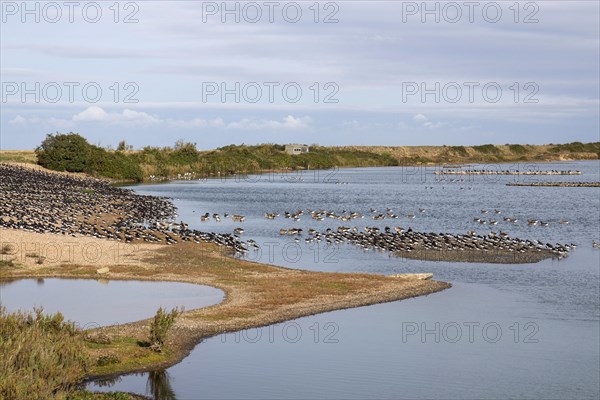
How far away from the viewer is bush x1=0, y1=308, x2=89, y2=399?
14.9 m

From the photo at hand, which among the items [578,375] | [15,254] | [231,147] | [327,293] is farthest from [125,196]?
[231,147]

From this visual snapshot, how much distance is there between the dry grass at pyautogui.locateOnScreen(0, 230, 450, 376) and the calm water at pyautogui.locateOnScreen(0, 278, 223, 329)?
36.5 inches

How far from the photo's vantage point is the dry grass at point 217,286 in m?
23.8

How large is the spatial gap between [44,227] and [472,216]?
3645cm

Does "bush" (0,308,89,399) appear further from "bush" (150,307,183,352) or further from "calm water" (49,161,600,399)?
"bush" (150,307,183,352)

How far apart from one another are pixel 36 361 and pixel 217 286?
17249mm

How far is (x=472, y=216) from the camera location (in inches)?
2697

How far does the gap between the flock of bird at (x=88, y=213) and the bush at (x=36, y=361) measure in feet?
82.2

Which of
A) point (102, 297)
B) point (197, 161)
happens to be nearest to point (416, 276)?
point (102, 297)

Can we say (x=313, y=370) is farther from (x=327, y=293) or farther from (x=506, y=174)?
(x=506, y=174)

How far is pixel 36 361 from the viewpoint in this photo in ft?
54.3

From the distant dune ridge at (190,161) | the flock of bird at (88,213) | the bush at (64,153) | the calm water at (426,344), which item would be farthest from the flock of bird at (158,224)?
the distant dune ridge at (190,161)

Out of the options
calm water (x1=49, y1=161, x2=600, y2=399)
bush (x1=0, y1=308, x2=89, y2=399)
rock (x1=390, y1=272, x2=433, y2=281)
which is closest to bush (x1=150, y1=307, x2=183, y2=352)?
calm water (x1=49, y1=161, x2=600, y2=399)

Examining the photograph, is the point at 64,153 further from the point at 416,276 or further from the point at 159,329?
the point at 159,329
